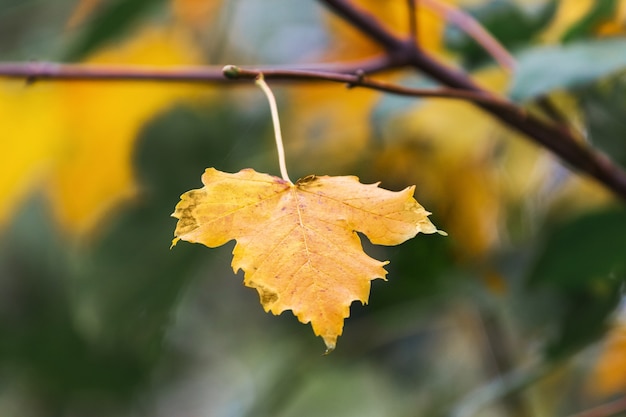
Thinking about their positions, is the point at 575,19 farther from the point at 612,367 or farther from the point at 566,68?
the point at 612,367

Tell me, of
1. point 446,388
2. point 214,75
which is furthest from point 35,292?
point 214,75

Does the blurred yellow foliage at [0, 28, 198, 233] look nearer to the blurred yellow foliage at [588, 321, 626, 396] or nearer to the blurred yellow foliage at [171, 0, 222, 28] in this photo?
the blurred yellow foliage at [171, 0, 222, 28]

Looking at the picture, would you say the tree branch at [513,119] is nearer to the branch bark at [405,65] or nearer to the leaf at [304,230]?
the branch bark at [405,65]

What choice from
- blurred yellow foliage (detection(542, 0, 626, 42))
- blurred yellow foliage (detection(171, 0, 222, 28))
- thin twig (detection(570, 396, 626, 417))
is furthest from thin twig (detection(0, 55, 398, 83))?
blurred yellow foliage (detection(171, 0, 222, 28))

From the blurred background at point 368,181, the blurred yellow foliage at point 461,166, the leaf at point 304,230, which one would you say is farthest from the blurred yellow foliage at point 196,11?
the leaf at point 304,230

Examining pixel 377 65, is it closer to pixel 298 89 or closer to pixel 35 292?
pixel 298 89

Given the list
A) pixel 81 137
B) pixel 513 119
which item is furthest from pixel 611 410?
pixel 81 137
